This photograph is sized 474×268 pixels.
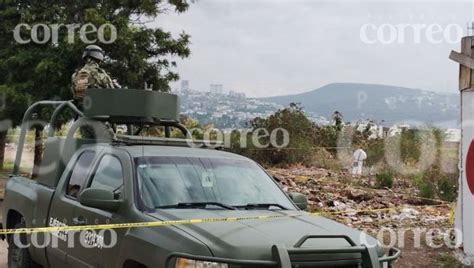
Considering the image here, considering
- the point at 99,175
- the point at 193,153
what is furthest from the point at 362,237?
the point at 99,175

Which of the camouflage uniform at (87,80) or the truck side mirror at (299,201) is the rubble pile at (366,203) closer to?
the truck side mirror at (299,201)

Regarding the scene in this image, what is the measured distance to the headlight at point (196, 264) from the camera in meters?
3.79

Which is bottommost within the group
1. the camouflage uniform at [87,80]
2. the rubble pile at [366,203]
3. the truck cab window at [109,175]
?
the rubble pile at [366,203]

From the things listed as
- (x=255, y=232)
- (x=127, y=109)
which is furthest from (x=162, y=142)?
(x=255, y=232)

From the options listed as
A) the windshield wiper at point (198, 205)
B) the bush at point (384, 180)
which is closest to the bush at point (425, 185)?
the bush at point (384, 180)

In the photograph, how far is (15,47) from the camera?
18562 millimetres

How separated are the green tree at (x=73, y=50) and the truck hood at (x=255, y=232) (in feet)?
40.9

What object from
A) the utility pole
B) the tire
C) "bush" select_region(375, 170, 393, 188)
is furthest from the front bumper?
"bush" select_region(375, 170, 393, 188)

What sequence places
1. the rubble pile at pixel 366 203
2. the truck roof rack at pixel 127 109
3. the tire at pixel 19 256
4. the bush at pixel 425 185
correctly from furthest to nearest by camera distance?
the bush at pixel 425 185 < the rubble pile at pixel 366 203 < the truck roof rack at pixel 127 109 < the tire at pixel 19 256

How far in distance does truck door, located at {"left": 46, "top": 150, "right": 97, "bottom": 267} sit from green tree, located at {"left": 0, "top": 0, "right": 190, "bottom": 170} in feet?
35.8

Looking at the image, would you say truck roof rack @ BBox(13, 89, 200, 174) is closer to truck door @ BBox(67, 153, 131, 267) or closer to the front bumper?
truck door @ BBox(67, 153, 131, 267)

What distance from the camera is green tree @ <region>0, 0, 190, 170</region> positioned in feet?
54.3

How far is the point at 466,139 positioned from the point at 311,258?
14.1 feet

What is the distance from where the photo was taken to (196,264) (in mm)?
3811
